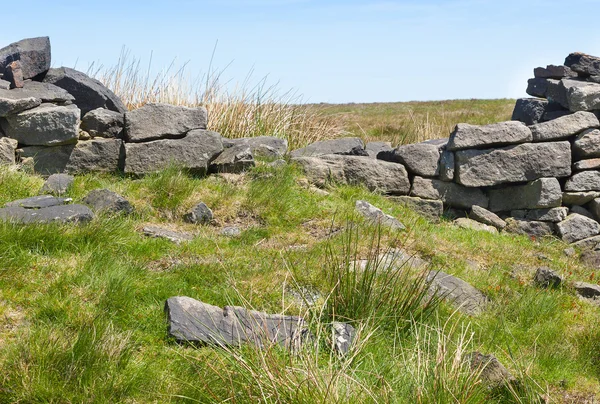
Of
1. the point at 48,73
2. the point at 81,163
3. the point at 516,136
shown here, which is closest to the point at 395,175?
the point at 516,136

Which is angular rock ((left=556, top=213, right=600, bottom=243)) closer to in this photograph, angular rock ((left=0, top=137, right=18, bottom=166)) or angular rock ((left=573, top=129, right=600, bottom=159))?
angular rock ((left=573, top=129, right=600, bottom=159))

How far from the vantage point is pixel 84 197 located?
7812 mm

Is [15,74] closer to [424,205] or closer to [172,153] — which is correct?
[172,153]

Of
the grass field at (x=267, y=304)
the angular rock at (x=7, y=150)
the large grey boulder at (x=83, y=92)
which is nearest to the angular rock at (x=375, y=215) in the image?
the grass field at (x=267, y=304)

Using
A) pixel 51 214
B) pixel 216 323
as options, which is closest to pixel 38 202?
pixel 51 214

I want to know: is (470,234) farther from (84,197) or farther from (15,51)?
(15,51)

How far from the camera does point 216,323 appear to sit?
511cm

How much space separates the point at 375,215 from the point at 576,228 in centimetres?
364

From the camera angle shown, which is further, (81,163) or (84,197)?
(81,163)

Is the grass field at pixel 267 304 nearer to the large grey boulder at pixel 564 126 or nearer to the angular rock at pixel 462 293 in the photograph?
the angular rock at pixel 462 293

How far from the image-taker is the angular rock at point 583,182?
10.6 meters

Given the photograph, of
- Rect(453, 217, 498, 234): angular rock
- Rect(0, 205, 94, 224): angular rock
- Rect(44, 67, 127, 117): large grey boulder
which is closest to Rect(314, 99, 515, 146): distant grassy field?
Rect(453, 217, 498, 234): angular rock

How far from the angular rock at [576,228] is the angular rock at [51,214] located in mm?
6646

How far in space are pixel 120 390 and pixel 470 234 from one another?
596 cm
